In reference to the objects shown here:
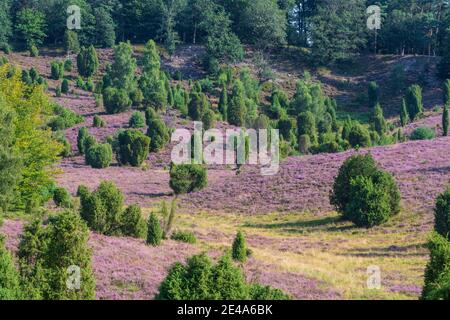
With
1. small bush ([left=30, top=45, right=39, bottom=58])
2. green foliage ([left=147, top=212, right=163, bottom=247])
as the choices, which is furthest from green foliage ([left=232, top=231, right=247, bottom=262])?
small bush ([left=30, top=45, right=39, bottom=58])

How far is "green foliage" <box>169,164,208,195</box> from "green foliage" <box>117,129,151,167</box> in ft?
31.7

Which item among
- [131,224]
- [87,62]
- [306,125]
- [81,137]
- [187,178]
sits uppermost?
[87,62]

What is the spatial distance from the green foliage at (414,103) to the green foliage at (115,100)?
106 feet

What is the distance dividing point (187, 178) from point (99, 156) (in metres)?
10.8

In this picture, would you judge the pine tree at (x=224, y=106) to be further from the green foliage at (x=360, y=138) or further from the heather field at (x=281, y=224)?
the green foliage at (x=360, y=138)

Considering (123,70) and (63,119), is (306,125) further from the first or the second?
(63,119)

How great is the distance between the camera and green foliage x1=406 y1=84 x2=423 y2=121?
240ft

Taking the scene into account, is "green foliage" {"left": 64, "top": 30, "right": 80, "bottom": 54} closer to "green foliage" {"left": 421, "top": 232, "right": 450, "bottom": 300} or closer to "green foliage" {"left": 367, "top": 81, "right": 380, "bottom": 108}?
"green foliage" {"left": 367, "top": 81, "right": 380, "bottom": 108}

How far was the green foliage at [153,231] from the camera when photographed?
25.1 metres

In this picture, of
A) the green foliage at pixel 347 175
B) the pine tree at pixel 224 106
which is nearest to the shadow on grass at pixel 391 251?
the green foliage at pixel 347 175

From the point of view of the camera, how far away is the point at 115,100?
66.8 m

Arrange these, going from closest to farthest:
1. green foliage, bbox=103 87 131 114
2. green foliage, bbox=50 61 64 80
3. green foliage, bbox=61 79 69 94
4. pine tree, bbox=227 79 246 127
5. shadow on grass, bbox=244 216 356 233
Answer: shadow on grass, bbox=244 216 356 233 → green foliage, bbox=103 87 131 114 → pine tree, bbox=227 79 246 127 → green foliage, bbox=61 79 69 94 → green foliage, bbox=50 61 64 80

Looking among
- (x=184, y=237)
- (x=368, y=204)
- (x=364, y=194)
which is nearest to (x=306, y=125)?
(x=364, y=194)
